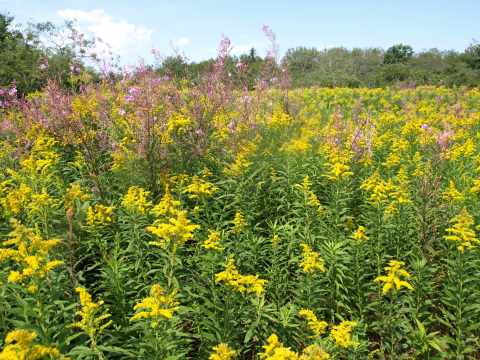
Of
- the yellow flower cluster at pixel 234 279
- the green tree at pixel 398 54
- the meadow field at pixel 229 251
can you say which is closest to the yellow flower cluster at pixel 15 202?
the meadow field at pixel 229 251

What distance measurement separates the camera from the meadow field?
2029 mm

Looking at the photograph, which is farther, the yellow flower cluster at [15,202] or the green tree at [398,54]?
the green tree at [398,54]

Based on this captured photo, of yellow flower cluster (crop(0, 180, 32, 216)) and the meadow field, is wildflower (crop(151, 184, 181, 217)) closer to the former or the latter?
the meadow field

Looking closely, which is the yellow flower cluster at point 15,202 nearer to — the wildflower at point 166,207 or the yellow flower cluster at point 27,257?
the yellow flower cluster at point 27,257

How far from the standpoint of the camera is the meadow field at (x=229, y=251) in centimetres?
203

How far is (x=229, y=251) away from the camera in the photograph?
2.98 metres

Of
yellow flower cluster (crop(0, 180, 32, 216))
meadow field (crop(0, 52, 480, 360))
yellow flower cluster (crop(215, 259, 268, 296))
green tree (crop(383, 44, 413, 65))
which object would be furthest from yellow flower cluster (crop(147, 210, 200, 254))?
green tree (crop(383, 44, 413, 65))

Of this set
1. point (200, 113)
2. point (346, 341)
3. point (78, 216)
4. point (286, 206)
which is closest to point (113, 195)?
point (78, 216)

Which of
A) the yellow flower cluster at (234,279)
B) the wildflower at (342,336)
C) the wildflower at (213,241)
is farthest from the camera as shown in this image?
the wildflower at (213,241)

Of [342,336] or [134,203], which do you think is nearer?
[342,336]

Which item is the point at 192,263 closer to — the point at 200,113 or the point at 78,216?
the point at 78,216

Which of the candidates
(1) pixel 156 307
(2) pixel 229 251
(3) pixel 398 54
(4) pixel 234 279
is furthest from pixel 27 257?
(3) pixel 398 54

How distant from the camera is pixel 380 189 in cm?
304

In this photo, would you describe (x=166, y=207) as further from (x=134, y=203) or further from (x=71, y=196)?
(x=71, y=196)
